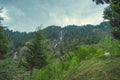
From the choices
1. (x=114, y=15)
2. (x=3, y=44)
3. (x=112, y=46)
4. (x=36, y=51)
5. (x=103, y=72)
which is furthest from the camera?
(x=112, y=46)

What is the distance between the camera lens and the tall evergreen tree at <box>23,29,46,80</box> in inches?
2223

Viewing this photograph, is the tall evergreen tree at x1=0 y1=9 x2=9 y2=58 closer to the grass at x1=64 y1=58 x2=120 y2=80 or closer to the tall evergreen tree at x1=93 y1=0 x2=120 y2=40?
the grass at x1=64 y1=58 x2=120 y2=80

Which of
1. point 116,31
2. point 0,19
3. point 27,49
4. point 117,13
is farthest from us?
point 27,49

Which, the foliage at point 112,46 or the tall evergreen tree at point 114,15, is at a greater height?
the tall evergreen tree at point 114,15

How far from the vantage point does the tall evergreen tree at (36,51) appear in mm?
56469

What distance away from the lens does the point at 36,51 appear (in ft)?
186

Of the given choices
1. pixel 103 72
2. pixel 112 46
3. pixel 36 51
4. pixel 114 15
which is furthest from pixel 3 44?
pixel 114 15

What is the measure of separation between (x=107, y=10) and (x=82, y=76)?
911 cm

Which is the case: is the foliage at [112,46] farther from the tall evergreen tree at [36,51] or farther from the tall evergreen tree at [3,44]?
the tall evergreen tree at [3,44]

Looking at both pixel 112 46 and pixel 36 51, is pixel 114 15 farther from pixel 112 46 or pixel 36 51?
pixel 112 46

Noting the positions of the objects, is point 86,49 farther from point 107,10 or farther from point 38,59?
point 107,10

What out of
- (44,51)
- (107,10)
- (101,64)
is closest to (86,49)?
(44,51)

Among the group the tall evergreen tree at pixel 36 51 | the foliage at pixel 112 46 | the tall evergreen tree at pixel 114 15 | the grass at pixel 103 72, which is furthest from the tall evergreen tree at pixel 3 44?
the tall evergreen tree at pixel 114 15

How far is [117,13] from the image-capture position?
27.0m
